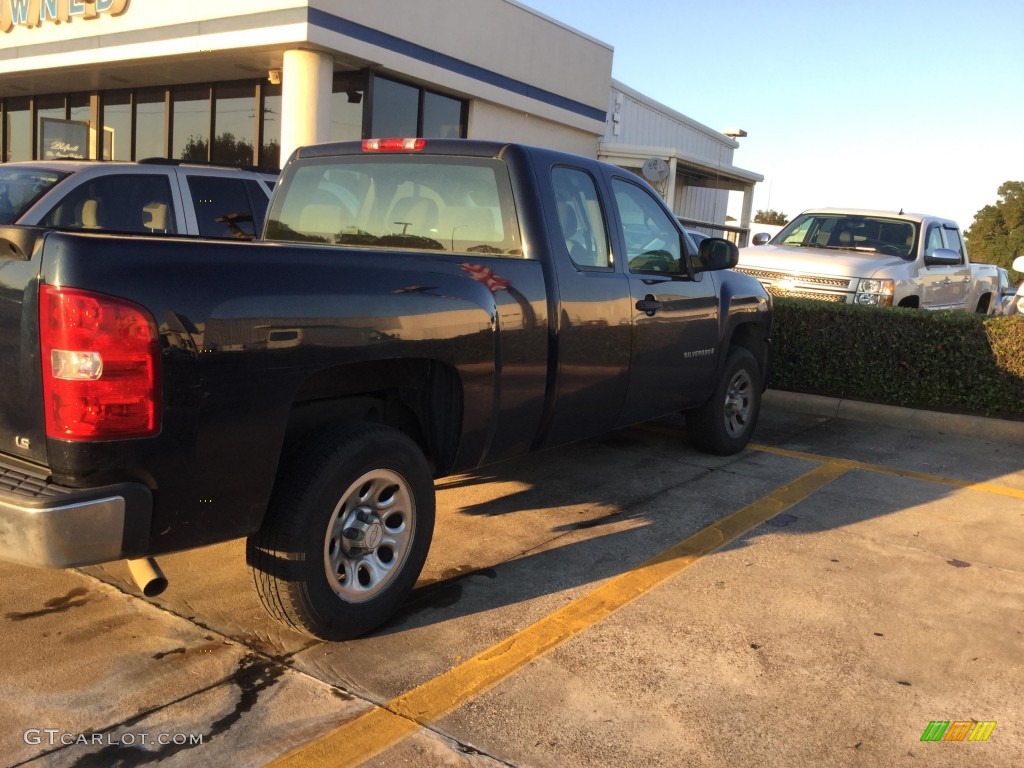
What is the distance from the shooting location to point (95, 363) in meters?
2.66

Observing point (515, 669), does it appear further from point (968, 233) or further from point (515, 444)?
point (968, 233)

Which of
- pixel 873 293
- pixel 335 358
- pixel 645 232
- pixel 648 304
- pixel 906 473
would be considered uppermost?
pixel 645 232

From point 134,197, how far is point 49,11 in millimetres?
11302

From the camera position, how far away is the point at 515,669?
11.1ft

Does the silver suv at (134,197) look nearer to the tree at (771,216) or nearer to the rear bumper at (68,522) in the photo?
the rear bumper at (68,522)

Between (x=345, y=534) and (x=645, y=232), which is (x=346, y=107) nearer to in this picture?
(x=645, y=232)

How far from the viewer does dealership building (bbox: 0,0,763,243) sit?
12812 mm

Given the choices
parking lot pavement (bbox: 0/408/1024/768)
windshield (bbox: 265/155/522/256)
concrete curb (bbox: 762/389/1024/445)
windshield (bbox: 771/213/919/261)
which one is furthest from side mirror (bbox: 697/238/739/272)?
windshield (bbox: 771/213/919/261)

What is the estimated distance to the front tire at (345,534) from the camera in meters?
3.24

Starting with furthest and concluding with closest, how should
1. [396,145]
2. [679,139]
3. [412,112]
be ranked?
[679,139]
[412,112]
[396,145]

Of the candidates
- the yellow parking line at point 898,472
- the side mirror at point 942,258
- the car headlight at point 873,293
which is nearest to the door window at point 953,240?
the side mirror at point 942,258

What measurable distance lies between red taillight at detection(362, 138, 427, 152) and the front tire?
71.8 inches

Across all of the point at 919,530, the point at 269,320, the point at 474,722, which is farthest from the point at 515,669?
the point at 919,530

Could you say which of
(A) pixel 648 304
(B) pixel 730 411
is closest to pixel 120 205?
(A) pixel 648 304
